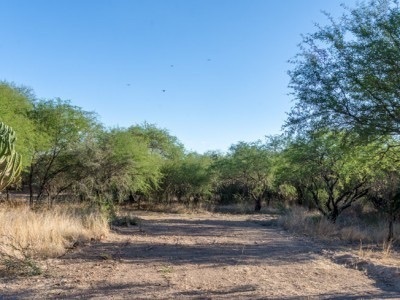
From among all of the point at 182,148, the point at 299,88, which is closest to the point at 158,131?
the point at 182,148

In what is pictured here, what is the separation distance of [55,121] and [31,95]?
320 cm

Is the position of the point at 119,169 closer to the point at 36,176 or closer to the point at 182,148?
the point at 36,176

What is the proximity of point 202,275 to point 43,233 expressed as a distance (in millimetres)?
4171

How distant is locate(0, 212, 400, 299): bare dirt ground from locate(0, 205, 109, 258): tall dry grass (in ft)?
1.43

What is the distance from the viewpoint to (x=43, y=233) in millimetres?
9867

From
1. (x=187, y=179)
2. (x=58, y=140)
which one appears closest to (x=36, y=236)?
(x=58, y=140)

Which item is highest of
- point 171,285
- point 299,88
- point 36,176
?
point 299,88

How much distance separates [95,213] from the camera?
14883 millimetres

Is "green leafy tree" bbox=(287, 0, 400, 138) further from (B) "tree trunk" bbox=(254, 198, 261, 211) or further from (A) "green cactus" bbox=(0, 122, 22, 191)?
(B) "tree trunk" bbox=(254, 198, 261, 211)

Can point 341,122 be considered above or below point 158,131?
below

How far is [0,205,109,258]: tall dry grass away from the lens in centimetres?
870

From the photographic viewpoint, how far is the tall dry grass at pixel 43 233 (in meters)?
8.70

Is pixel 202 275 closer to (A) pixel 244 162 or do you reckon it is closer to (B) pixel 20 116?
(B) pixel 20 116

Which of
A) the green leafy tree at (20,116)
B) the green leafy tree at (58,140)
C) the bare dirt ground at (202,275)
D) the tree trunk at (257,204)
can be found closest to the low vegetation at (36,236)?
the bare dirt ground at (202,275)
